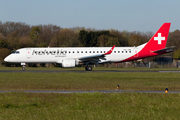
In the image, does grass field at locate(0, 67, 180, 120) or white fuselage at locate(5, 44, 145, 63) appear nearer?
grass field at locate(0, 67, 180, 120)

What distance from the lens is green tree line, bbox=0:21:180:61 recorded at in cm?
8269

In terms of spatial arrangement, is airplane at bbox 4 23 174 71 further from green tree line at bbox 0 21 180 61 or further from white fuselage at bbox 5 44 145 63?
green tree line at bbox 0 21 180 61

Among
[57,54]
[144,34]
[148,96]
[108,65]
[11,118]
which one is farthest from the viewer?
[144,34]

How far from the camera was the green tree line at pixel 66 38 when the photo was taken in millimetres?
82688

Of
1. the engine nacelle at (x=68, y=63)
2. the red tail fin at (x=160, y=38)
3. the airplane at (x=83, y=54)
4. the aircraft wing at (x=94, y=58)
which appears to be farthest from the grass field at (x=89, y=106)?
the red tail fin at (x=160, y=38)

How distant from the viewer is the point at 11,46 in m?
81.8

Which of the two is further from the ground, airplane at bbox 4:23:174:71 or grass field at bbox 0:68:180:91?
airplane at bbox 4:23:174:71

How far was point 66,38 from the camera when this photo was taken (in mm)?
91562

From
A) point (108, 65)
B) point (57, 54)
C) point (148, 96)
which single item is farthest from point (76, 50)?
point (148, 96)

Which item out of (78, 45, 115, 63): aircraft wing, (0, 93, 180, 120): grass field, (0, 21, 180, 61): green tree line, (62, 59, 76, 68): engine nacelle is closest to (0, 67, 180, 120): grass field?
(0, 93, 180, 120): grass field

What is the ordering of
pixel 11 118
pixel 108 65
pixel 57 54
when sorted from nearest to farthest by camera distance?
1. pixel 11 118
2. pixel 57 54
3. pixel 108 65

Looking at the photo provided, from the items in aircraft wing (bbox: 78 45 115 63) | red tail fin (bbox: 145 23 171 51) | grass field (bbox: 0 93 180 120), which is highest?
red tail fin (bbox: 145 23 171 51)

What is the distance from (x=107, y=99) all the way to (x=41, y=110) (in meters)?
4.24

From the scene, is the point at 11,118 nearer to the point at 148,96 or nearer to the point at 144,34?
the point at 148,96
